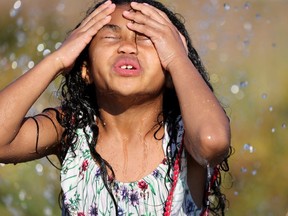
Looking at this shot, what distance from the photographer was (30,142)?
3.66m

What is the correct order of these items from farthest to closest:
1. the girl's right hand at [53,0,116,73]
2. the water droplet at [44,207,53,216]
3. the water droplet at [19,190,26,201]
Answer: the water droplet at [19,190,26,201] < the water droplet at [44,207,53,216] < the girl's right hand at [53,0,116,73]

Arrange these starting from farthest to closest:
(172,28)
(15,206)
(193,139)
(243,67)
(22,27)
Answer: (22,27), (243,67), (15,206), (172,28), (193,139)

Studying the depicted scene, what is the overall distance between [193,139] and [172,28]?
1.52 ft

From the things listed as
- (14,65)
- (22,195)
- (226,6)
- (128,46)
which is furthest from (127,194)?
(226,6)

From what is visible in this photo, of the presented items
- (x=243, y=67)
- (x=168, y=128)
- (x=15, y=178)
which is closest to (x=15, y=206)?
(x=15, y=178)

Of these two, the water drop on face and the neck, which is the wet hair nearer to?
the neck

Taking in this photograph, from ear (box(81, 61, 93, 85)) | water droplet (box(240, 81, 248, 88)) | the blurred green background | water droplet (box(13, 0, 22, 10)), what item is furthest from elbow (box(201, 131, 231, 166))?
water droplet (box(13, 0, 22, 10))

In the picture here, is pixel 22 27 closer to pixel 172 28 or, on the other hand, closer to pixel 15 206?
pixel 15 206

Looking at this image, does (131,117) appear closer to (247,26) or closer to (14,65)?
(14,65)

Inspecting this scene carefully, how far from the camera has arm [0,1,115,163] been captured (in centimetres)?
356

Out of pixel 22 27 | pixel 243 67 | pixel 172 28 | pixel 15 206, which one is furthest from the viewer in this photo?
pixel 22 27

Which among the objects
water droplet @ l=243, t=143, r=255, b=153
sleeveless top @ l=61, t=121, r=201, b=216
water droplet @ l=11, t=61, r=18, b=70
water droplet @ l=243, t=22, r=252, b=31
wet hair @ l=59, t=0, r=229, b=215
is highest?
wet hair @ l=59, t=0, r=229, b=215

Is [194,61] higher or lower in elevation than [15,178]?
higher

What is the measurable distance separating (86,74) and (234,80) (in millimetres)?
2355
